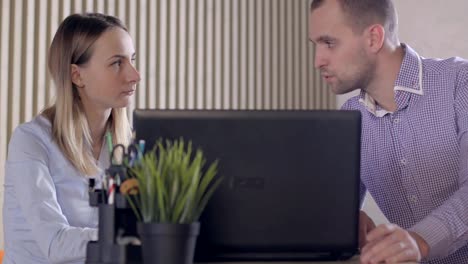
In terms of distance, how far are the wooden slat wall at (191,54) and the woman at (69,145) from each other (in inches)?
46.5

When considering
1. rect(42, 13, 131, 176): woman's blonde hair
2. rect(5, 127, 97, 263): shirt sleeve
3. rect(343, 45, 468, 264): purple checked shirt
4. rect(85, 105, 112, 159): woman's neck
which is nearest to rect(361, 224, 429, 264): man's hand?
rect(343, 45, 468, 264): purple checked shirt

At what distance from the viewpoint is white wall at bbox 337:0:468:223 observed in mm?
4195

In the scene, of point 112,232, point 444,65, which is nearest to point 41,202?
point 112,232

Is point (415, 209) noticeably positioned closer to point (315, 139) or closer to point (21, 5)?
point (315, 139)

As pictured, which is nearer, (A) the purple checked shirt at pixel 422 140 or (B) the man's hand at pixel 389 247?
(B) the man's hand at pixel 389 247

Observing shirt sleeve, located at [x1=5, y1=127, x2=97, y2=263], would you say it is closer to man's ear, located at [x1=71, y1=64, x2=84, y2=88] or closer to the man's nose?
man's ear, located at [x1=71, y1=64, x2=84, y2=88]

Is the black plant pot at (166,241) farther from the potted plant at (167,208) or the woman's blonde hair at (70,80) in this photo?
the woman's blonde hair at (70,80)

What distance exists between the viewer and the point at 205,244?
1640mm

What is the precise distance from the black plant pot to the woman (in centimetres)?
57

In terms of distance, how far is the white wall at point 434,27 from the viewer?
13.8 feet

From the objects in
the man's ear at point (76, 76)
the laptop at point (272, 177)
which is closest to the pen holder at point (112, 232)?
the laptop at point (272, 177)

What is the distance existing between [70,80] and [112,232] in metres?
1.24

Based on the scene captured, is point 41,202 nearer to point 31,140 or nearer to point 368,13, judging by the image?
point 31,140

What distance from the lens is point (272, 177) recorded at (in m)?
1.65
